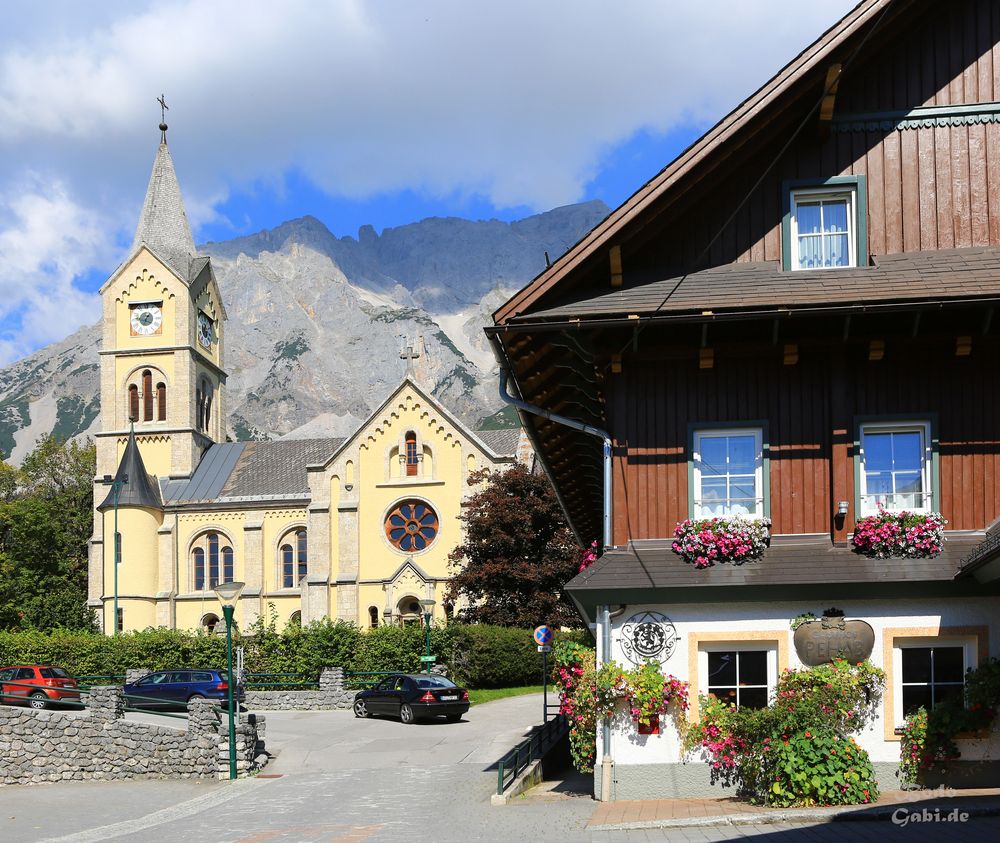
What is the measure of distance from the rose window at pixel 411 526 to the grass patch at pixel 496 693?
18741 millimetres

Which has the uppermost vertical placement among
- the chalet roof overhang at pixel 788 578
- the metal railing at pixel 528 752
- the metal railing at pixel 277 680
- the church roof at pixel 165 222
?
the church roof at pixel 165 222

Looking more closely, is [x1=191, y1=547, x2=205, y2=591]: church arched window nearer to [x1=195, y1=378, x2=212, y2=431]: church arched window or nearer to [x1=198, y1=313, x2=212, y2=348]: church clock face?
[x1=195, y1=378, x2=212, y2=431]: church arched window

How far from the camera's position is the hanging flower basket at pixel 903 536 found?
1559 centimetres

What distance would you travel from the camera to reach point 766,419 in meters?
16.4

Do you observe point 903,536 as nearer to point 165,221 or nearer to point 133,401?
point 133,401

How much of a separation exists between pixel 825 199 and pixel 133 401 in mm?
62144

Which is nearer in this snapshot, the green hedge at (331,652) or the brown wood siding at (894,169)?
the brown wood siding at (894,169)

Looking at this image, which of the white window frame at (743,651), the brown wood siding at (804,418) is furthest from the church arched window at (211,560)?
the white window frame at (743,651)

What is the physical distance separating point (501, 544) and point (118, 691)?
2444 centimetres

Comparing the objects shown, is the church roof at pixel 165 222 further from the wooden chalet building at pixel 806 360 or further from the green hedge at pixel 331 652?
the wooden chalet building at pixel 806 360

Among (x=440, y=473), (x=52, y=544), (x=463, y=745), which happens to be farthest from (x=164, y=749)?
(x=52, y=544)

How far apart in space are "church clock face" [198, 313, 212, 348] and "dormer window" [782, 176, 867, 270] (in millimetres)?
62151

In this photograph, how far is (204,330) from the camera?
7662 cm

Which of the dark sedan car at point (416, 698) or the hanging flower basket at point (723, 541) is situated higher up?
the hanging flower basket at point (723, 541)
